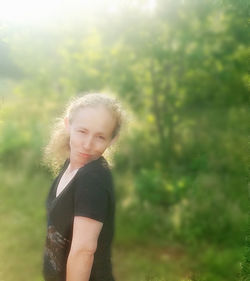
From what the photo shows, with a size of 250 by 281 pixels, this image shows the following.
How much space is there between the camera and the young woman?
4.34ft

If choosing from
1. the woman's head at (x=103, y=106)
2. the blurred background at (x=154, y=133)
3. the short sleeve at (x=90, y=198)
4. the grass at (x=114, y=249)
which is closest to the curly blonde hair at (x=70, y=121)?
the woman's head at (x=103, y=106)

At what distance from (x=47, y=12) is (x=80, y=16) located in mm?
359

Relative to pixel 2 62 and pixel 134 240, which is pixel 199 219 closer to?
pixel 134 240

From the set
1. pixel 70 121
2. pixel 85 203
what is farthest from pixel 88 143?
pixel 85 203

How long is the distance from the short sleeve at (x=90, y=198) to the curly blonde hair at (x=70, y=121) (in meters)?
0.25

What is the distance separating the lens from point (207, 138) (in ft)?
11.9

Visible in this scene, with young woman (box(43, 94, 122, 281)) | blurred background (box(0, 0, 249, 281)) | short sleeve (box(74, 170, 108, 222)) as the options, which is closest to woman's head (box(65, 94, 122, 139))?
young woman (box(43, 94, 122, 281))

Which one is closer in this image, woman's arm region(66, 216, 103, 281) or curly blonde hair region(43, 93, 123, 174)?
woman's arm region(66, 216, 103, 281)

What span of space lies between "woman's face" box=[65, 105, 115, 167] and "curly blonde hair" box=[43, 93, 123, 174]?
0.07 ft

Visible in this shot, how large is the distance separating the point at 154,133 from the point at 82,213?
2.23 meters

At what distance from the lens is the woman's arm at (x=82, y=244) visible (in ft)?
4.28

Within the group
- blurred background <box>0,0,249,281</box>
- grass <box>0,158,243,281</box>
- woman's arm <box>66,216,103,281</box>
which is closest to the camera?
woman's arm <box>66,216,103,281</box>

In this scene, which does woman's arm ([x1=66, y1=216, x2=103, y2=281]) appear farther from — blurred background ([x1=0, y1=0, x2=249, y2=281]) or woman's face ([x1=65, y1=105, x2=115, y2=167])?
blurred background ([x1=0, y1=0, x2=249, y2=281])

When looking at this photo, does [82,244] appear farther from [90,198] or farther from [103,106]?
[103,106]
